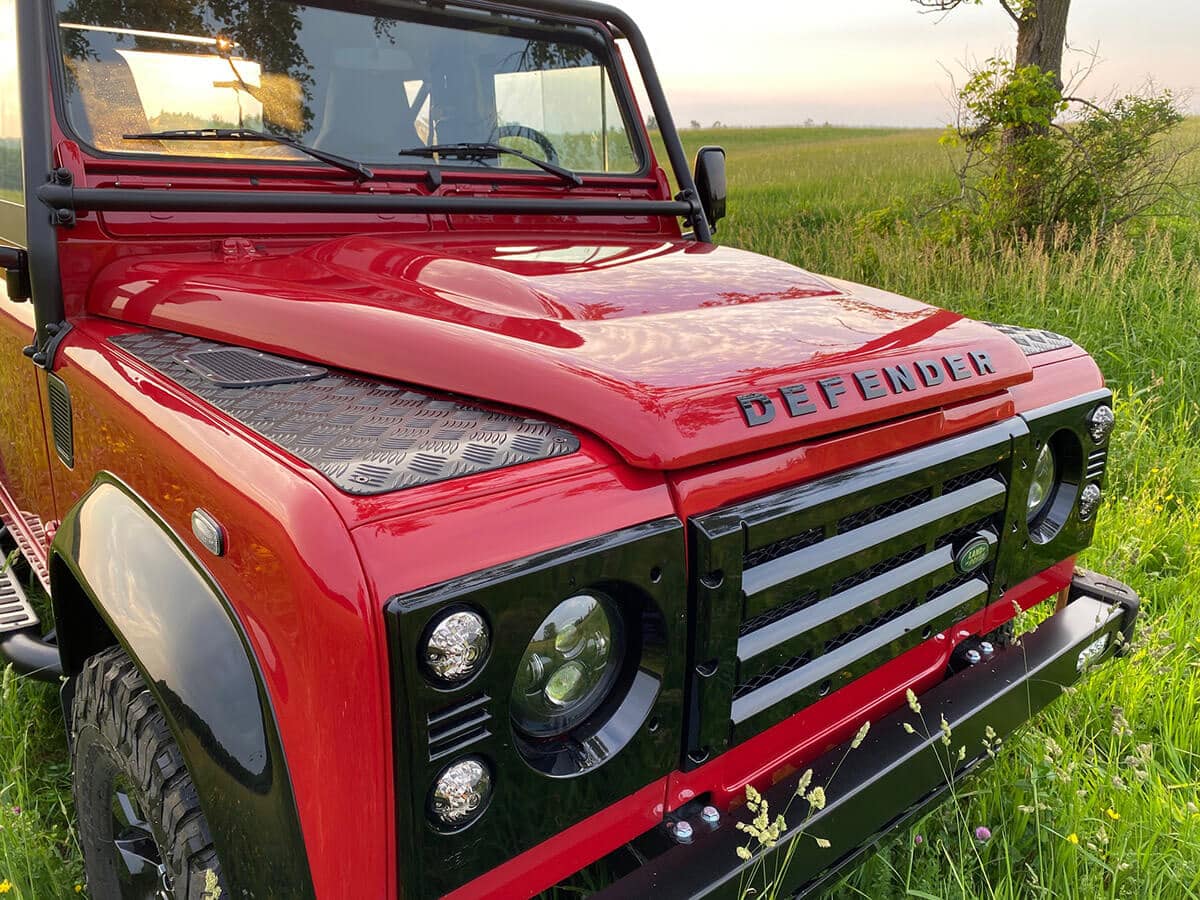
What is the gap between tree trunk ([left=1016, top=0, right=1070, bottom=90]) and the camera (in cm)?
755

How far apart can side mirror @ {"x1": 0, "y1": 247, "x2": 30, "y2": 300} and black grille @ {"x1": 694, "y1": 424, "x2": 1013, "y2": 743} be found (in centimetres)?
167

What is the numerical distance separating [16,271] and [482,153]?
3.98 feet

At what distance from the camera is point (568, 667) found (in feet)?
3.95

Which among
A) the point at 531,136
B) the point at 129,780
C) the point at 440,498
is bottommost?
the point at 129,780

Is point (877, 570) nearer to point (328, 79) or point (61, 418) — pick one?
point (61, 418)

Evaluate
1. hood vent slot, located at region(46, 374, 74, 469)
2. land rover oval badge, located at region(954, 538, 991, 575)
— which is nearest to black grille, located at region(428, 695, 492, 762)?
land rover oval badge, located at region(954, 538, 991, 575)

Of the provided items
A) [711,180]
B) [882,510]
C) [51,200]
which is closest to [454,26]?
[711,180]

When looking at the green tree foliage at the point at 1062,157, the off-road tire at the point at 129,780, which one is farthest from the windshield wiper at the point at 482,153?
the green tree foliage at the point at 1062,157

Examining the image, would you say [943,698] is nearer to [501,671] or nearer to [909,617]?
[909,617]

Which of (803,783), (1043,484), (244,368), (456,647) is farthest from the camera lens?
(1043,484)

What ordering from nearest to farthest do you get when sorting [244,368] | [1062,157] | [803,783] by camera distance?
[803,783], [244,368], [1062,157]

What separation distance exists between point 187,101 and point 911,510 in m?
1.92

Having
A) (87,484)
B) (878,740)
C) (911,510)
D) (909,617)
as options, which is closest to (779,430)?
(911,510)

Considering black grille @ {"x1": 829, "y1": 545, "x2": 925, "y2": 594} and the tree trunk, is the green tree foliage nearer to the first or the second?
the tree trunk
